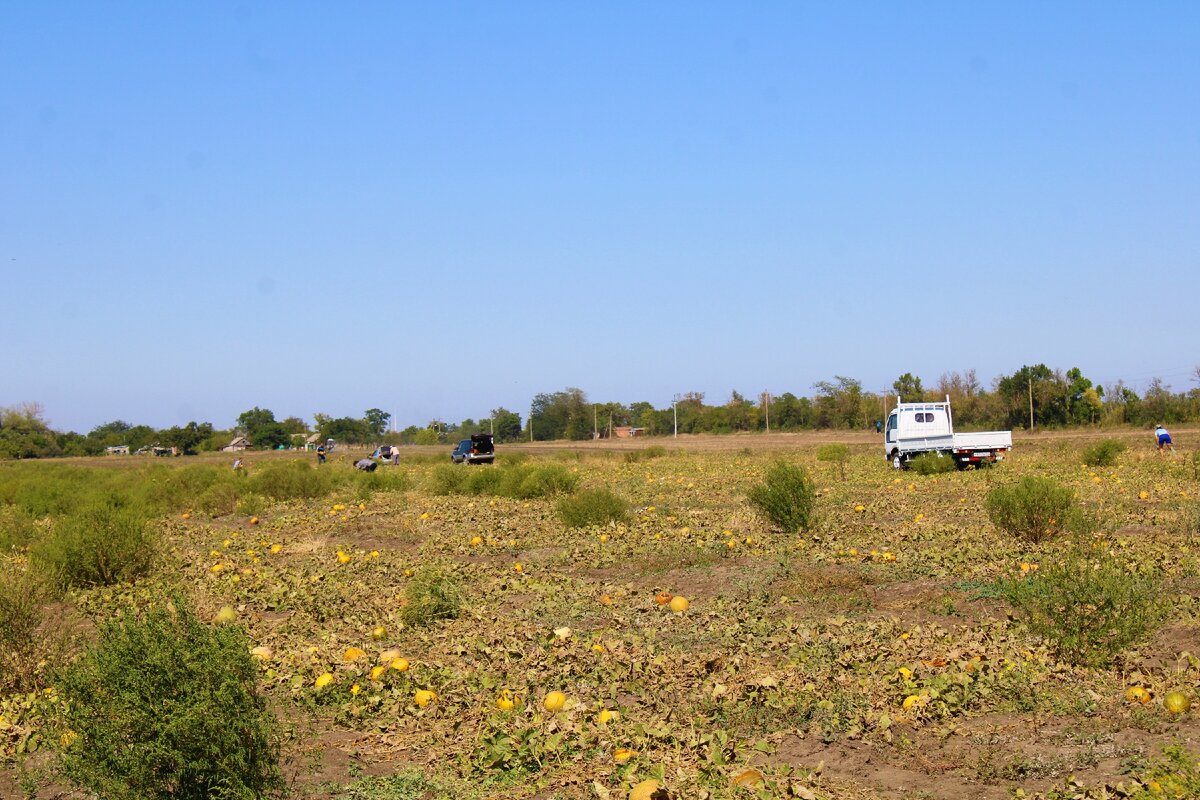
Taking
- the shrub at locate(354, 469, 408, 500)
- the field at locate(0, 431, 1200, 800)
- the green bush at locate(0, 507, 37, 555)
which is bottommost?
the field at locate(0, 431, 1200, 800)

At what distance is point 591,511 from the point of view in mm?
17812

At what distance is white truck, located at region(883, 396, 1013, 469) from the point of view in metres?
30.4

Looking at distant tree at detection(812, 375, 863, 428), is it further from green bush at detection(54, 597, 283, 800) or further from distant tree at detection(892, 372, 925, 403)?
green bush at detection(54, 597, 283, 800)

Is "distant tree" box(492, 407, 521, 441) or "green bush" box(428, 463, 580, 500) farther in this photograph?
"distant tree" box(492, 407, 521, 441)

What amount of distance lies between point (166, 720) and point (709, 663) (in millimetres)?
4058

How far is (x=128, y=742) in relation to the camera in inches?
222

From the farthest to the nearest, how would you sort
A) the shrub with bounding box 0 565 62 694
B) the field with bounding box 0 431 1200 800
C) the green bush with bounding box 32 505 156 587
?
the green bush with bounding box 32 505 156 587
the shrub with bounding box 0 565 62 694
the field with bounding box 0 431 1200 800

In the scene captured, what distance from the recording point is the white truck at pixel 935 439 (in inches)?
1196

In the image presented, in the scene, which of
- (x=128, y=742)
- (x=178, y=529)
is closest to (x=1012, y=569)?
(x=128, y=742)

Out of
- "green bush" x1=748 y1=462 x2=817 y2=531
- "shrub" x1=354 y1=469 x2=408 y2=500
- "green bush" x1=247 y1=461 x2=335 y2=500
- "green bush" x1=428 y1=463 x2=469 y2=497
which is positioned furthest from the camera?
"shrub" x1=354 y1=469 x2=408 y2=500

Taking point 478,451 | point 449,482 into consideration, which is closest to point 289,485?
point 449,482

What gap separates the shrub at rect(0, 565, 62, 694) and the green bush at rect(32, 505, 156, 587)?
447 cm

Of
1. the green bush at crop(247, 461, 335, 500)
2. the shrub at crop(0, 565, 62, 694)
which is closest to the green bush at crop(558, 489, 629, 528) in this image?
the shrub at crop(0, 565, 62, 694)

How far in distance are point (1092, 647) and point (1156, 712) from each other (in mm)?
1160
